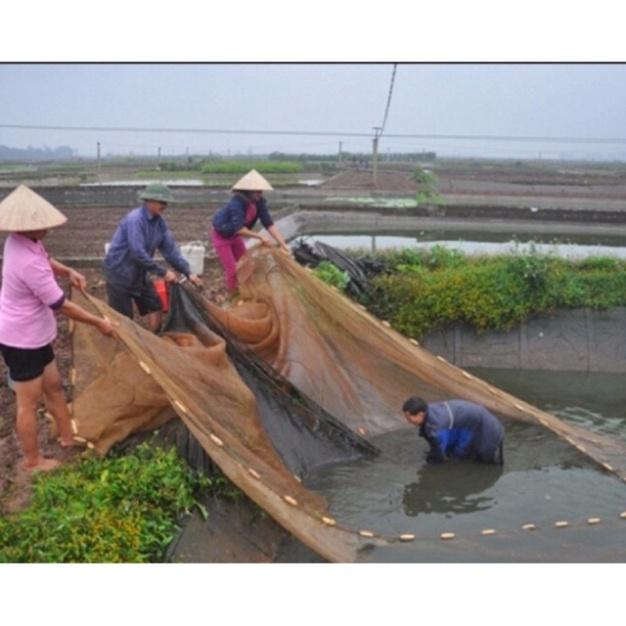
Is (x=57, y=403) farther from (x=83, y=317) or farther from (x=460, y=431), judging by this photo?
(x=460, y=431)

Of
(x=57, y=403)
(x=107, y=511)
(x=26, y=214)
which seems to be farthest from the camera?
(x=57, y=403)

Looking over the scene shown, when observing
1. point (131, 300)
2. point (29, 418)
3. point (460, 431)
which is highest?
point (131, 300)

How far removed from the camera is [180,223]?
583 inches

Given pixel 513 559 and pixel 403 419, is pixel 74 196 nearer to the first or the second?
pixel 403 419

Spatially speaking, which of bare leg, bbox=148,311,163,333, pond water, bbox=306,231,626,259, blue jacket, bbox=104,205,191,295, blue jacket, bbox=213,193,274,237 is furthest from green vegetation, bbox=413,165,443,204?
blue jacket, bbox=104,205,191,295

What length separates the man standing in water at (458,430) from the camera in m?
4.70

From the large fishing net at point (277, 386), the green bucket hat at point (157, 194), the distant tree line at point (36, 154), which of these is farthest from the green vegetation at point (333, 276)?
the distant tree line at point (36, 154)

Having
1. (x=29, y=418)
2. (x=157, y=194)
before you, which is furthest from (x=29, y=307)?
(x=157, y=194)

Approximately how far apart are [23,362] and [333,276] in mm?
4391

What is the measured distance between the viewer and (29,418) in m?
4.01

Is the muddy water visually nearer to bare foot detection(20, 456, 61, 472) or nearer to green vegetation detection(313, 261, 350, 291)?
bare foot detection(20, 456, 61, 472)

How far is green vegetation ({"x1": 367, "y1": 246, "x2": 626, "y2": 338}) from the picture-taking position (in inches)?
319

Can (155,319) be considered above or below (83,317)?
below

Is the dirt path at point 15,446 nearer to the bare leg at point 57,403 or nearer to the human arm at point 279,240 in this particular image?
the bare leg at point 57,403
